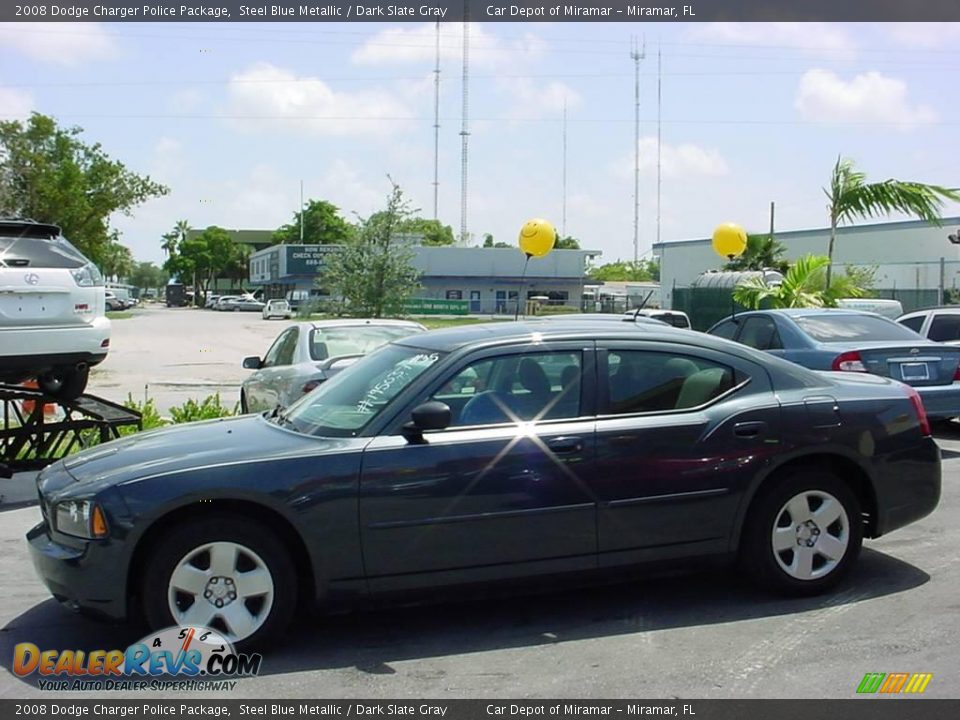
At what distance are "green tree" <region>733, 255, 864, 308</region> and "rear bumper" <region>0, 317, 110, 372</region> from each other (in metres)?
13.0

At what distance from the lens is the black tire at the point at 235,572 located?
4.54 m

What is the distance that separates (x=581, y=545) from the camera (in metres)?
5.00

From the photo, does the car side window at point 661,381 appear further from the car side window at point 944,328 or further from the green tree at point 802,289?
the green tree at point 802,289

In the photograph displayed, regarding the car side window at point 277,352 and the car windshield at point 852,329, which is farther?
the car side window at point 277,352

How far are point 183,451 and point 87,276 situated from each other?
4.48 meters

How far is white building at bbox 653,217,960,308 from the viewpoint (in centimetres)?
4131

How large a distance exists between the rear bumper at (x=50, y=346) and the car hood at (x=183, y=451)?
130 inches

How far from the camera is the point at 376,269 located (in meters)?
26.3

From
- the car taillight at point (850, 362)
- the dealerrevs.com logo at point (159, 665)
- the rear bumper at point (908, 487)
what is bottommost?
the dealerrevs.com logo at point (159, 665)

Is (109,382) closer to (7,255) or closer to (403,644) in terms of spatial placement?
(7,255)

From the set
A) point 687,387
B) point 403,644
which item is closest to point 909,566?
point 687,387

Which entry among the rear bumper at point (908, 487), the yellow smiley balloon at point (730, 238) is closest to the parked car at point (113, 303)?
the yellow smiley balloon at point (730, 238)

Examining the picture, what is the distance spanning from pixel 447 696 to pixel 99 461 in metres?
2.16

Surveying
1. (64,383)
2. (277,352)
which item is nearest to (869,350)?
(277,352)
